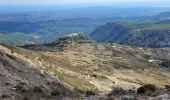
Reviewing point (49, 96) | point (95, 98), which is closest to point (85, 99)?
point (95, 98)

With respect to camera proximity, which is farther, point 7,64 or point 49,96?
point 7,64

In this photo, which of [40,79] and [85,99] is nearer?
[85,99]

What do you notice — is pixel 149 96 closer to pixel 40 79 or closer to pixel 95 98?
pixel 95 98

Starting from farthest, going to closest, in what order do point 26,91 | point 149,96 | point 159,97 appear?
point 26,91
point 149,96
point 159,97

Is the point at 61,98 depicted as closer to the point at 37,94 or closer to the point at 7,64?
the point at 37,94

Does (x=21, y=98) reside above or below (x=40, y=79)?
above

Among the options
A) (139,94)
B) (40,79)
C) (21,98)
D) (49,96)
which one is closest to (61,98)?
(49,96)

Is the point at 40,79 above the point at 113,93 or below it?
below

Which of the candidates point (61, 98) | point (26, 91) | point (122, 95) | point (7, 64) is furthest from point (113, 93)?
point (7, 64)

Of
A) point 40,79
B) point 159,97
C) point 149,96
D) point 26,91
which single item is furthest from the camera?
point 40,79
